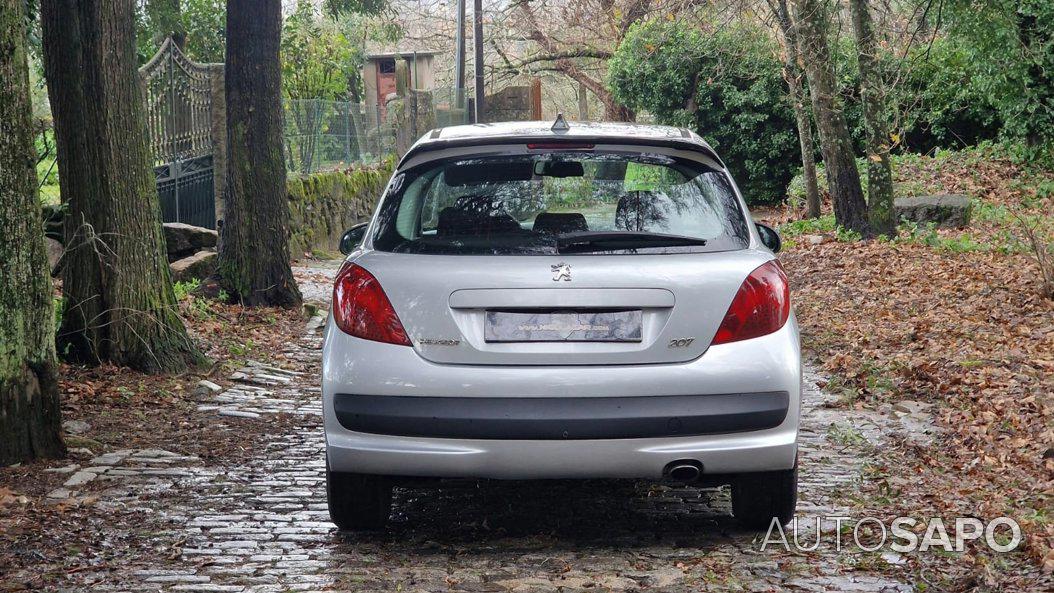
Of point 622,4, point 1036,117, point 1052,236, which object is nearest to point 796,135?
point 1036,117

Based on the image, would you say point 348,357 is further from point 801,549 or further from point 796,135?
point 796,135

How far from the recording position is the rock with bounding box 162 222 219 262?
13562 millimetres

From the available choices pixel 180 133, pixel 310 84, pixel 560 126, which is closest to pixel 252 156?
pixel 180 133

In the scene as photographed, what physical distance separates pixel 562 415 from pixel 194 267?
9031 millimetres

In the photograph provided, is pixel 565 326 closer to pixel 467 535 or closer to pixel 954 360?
pixel 467 535

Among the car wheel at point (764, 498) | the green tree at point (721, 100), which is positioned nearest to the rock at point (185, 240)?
the car wheel at point (764, 498)

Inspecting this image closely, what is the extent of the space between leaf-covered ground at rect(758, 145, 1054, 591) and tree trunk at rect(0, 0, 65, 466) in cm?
408

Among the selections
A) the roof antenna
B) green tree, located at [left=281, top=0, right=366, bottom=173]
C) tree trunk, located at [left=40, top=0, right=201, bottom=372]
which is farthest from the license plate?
green tree, located at [left=281, top=0, right=366, bottom=173]

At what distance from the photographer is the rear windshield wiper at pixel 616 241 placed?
474cm

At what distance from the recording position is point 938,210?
56.5 ft

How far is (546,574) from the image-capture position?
4.56 metres

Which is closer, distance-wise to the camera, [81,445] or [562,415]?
[562,415]

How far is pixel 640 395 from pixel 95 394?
15.1 feet

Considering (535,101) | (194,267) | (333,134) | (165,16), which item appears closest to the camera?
(194,267)
